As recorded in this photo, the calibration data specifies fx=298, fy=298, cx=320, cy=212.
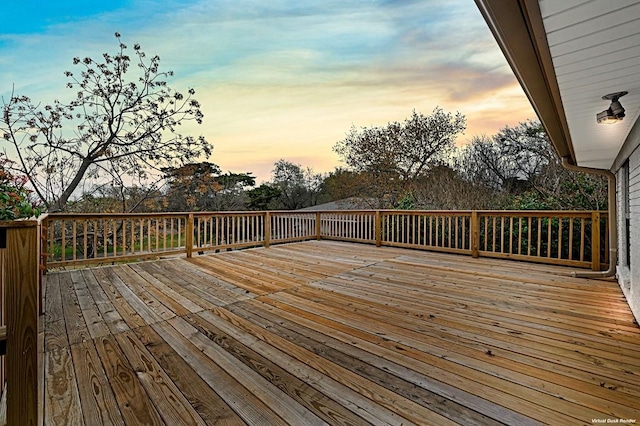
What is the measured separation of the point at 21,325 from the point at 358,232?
625 centimetres

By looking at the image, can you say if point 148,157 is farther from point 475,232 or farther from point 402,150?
point 402,150

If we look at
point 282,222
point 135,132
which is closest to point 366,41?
point 282,222

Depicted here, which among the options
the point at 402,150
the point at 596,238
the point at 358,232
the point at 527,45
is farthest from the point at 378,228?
the point at 527,45

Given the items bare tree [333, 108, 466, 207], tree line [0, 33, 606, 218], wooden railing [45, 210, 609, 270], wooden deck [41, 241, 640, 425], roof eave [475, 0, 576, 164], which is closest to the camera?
roof eave [475, 0, 576, 164]

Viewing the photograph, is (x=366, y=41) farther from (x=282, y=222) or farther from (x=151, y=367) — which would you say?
(x=151, y=367)

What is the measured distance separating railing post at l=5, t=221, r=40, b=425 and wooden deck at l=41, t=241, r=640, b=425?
356 millimetres

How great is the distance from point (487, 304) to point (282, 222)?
4.84 metres

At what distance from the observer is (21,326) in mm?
1070

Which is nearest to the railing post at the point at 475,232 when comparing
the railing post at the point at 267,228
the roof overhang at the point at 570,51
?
the roof overhang at the point at 570,51

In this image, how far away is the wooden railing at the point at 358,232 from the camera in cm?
434

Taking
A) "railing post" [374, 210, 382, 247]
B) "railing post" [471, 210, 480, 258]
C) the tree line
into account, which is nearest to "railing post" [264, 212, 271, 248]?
the tree line

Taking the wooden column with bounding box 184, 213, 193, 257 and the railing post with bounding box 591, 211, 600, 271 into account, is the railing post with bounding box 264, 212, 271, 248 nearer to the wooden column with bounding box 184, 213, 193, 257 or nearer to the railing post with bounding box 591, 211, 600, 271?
the wooden column with bounding box 184, 213, 193, 257

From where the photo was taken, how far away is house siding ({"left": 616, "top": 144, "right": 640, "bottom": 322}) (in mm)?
2465

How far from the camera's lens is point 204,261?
4.98 m
